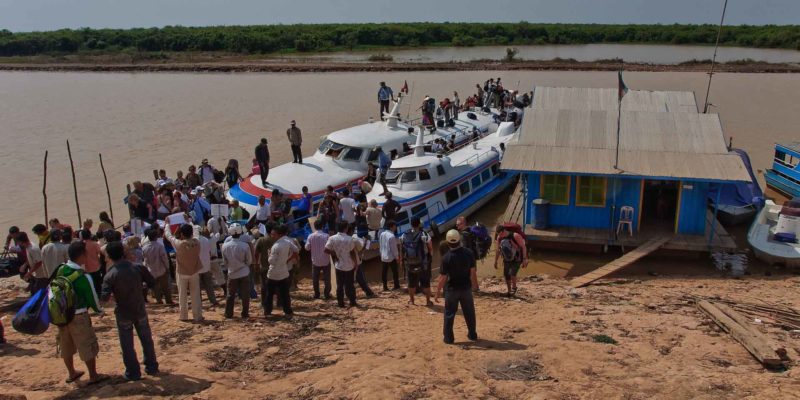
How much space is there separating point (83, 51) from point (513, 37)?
203ft

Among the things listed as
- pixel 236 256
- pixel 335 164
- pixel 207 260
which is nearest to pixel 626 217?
pixel 335 164

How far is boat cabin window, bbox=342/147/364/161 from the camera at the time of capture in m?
19.5

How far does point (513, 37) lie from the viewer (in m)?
103

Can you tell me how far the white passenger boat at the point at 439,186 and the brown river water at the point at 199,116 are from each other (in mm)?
999

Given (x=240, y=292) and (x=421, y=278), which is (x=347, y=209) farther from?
(x=240, y=292)

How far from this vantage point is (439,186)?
18.6 meters

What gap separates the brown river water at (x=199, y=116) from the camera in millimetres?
23781

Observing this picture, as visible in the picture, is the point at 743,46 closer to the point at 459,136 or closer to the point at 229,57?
the point at 229,57

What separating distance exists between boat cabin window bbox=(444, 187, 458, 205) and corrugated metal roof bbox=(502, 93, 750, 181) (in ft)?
8.53

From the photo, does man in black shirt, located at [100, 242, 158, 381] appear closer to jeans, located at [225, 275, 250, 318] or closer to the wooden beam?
jeans, located at [225, 275, 250, 318]

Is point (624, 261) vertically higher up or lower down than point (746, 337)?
lower down

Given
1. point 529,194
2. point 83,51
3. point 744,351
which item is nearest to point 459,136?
point 529,194

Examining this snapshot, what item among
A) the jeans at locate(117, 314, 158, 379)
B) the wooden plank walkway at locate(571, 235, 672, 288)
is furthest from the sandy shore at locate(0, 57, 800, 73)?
the jeans at locate(117, 314, 158, 379)

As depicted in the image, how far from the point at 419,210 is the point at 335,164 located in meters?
3.22
